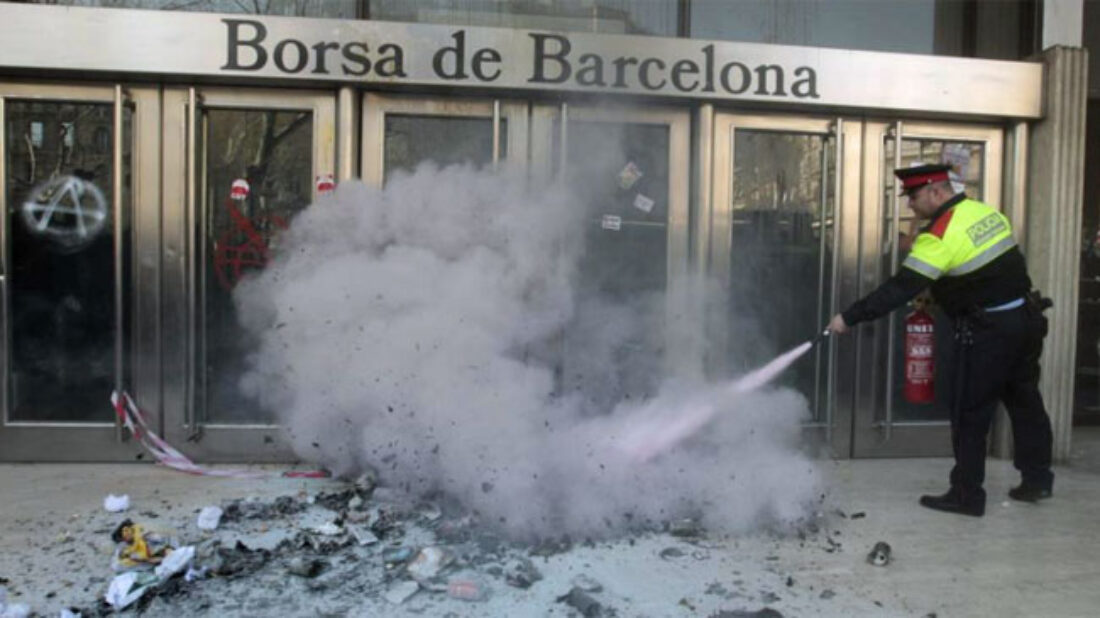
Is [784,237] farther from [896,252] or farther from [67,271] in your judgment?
[67,271]

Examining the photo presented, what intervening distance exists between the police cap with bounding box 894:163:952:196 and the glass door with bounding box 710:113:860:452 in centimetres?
109

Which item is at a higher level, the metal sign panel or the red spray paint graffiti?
the metal sign panel

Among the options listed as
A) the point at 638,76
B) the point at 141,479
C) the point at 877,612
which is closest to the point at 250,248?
the point at 141,479

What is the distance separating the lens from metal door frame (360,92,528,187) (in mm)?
4801

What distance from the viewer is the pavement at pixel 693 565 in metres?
2.86

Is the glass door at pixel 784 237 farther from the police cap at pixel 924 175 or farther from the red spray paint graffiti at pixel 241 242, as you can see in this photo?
the red spray paint graffiti at pixel 241 242

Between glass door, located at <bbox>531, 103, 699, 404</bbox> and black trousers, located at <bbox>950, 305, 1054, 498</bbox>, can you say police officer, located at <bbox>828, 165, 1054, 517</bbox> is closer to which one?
black trousers, located at <bbox>950, 305, 1054, 498</bbox>

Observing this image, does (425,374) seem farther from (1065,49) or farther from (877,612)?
(1065,49)

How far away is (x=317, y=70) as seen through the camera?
461 centimetres

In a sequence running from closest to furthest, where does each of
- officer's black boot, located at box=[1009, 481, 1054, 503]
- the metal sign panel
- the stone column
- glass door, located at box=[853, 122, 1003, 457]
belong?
officer's black boot, located at box=[1009, 481, 1054, 503], the metal sign panel, the stone column, glass door, located at box=[853, 122, 1003, 457]

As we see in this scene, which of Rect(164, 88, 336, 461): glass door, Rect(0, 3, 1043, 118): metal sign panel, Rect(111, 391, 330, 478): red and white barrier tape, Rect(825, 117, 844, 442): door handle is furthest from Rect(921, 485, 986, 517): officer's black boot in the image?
Rect(111, 391, 330, 478): red and white barrier tape

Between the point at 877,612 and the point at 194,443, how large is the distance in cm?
385

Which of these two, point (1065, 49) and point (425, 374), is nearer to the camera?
point (425, 374)

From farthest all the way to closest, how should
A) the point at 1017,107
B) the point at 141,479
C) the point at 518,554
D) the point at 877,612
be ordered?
the point at 1017,107 → the point at 141,479 → the point at 518,554 → the point at 877,612
